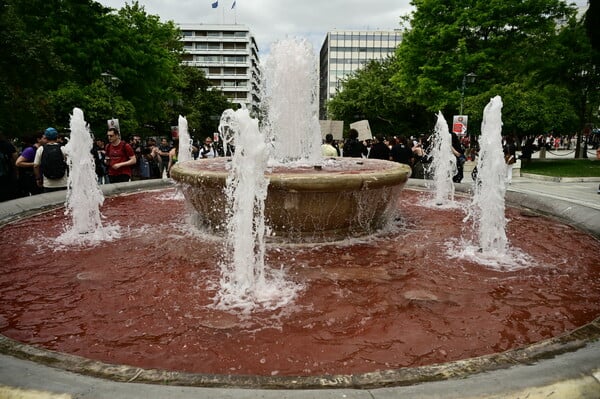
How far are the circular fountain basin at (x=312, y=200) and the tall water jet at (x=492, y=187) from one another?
1089 mm

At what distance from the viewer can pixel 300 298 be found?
3.98 metres

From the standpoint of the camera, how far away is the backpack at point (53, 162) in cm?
736

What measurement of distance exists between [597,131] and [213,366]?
56989 millimetres

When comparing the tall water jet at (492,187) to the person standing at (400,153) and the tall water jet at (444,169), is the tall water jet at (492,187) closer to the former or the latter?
the tall water jet at (444,169)

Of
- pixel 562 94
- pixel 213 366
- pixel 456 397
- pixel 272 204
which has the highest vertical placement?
pixel 562 94

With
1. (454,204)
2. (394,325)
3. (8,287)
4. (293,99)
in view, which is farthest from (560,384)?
(293,99)

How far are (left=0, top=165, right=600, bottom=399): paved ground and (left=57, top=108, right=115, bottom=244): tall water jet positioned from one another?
398 cm

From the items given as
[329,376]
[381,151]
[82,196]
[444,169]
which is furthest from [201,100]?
[329,376]

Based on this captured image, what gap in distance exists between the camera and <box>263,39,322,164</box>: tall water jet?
8.94 metres

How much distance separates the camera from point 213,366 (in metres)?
2.89

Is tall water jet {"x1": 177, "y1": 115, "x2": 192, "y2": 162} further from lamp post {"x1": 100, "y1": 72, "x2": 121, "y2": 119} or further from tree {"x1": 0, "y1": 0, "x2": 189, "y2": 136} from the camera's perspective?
lamp post {"x1": 100, "y1": 72, "x2": 121, "y2": 119}

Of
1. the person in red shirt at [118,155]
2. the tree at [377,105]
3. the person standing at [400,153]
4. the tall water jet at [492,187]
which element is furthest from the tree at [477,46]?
the person in red shirt at [118,155]

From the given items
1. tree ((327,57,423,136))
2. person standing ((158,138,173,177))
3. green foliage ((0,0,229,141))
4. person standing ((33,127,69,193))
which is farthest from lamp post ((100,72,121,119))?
tree ((327,57,423,136))

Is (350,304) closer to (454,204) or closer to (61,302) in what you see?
(61,302)
